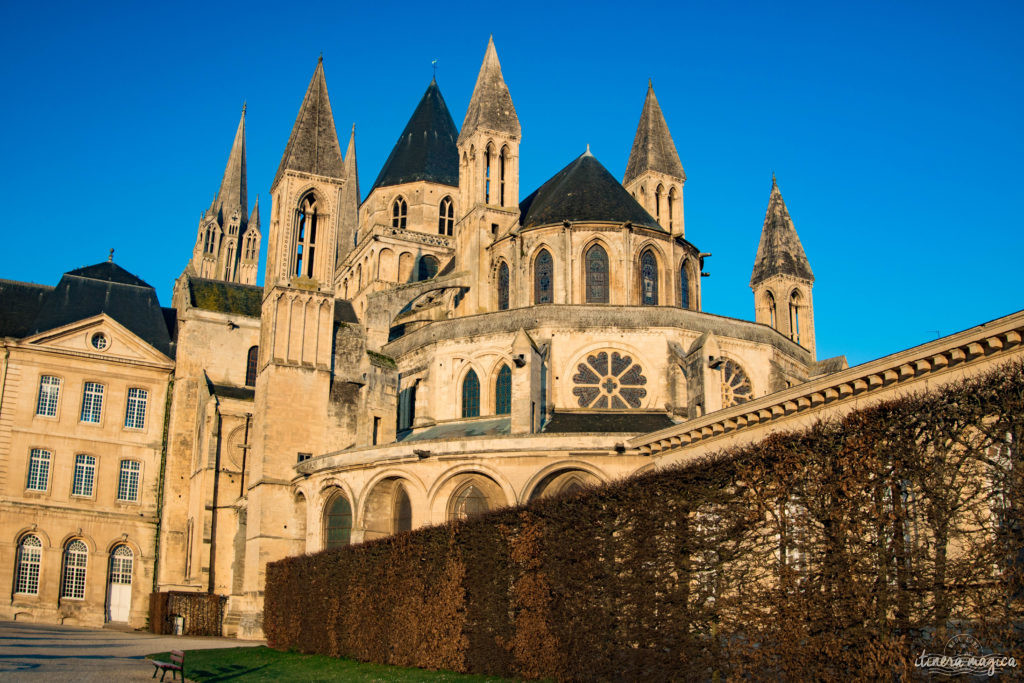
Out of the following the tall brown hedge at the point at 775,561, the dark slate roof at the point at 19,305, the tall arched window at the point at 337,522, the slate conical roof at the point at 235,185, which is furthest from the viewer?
the slate conical roof at the point at 235,185

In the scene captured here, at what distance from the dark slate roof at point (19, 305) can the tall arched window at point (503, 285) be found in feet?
67.6

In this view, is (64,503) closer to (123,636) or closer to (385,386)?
(123,636)

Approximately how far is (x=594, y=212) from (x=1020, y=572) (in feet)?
94.0

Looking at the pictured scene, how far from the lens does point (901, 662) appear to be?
13.2 m

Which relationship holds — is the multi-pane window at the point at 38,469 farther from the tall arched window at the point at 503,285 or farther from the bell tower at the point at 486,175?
the tall arched window at the point at 503,285

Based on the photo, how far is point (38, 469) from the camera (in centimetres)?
4119

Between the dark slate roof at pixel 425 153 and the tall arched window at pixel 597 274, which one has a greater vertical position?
the dark slate roof at pixel 425 153

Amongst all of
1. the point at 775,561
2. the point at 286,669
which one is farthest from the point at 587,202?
the point at 775,561

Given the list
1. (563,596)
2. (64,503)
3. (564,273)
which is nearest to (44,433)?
(64,503)

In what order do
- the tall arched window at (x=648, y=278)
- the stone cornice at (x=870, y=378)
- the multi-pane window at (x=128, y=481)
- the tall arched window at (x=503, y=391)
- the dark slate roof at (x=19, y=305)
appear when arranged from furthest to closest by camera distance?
1. the dark slate roof at (x=19, y=305)
2. the multi-pane window at (x=128, y=481)
3. the tall arched window at (x=648, y=278)
4. the tall arched window at (x=503, y=391)
5. the stone cornice at (x=870, y=378)

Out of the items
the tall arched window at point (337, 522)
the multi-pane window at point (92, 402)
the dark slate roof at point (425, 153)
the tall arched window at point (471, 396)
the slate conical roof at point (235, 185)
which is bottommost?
the tall arched window at point (337, 522)

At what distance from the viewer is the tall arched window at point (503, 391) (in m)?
34.9

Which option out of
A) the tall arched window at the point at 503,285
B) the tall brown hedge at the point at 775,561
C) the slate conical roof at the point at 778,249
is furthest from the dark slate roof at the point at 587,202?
the tall brown hedge at the point at 775,561

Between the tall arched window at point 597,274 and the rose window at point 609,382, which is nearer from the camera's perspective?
the rose window at point 609,382
